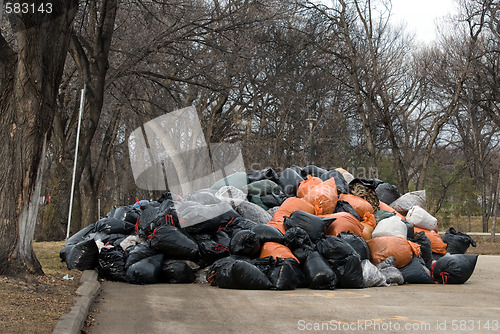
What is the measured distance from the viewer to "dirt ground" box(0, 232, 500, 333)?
12.5ft

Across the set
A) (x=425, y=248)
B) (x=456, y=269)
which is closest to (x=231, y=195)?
(x=425, y=248)

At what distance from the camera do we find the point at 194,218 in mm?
7734

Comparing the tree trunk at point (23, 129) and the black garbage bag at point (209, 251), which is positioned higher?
the tree trunk at point (23, 129)

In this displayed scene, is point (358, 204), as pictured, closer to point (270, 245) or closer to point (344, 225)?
point (344, 225)

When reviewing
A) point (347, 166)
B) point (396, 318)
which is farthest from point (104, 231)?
point (347, 166)

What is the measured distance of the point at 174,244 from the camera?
24.2ft

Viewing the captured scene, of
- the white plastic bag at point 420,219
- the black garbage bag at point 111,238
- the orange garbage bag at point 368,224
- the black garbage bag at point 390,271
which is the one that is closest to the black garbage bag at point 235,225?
the black garbage bag at point 111,238

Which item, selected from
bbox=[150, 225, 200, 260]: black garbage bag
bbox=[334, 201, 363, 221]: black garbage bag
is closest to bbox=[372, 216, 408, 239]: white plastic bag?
bbox=[334, 201, 363, 221]: black garbage bag

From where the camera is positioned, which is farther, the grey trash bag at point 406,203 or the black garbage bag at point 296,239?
the grey trash bag at point 406,203

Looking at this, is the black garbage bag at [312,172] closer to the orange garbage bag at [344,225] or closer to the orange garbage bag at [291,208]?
the orange garbage bag at [291,208]

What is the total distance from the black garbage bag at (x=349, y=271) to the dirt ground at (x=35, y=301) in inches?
121

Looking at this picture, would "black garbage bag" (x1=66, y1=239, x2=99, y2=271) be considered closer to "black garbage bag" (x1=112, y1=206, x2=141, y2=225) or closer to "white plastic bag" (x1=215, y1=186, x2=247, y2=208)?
"black garbage bag" (x1=112, y1=206, x2=141, y2=225)

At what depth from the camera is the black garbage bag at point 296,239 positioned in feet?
23.9

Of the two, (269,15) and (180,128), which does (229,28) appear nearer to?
(269,15)
